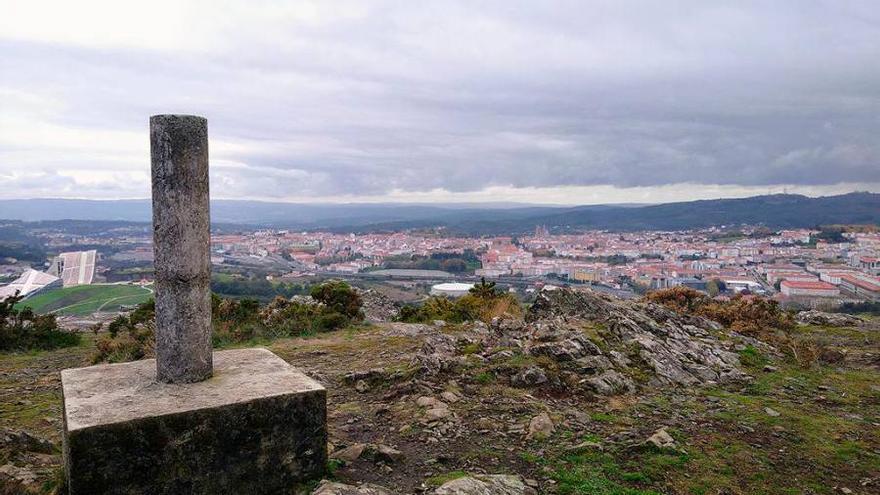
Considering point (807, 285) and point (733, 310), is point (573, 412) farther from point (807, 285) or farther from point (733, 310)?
point (807, 285)

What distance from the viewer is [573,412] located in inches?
261

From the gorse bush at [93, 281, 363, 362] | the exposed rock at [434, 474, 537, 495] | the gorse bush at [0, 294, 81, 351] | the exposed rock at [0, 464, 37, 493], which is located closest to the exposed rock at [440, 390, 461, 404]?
the exposed rock at [434, 474, 537, 495]

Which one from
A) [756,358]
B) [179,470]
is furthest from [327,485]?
[756,358]

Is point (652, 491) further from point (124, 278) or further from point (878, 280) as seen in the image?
point (124, 278)

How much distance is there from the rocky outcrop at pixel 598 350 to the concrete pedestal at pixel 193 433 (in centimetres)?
307

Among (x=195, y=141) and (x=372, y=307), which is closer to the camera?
(x=195, y=141)

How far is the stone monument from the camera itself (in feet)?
13.9

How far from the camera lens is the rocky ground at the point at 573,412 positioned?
16.6 ft

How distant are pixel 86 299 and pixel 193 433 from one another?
30390 mm

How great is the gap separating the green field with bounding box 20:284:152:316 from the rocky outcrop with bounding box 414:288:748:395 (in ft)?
74.3

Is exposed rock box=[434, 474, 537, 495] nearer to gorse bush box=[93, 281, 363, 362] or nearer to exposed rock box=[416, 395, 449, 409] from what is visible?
exposed rock box=[416, 395, 449, 409]

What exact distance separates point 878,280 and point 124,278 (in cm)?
5057

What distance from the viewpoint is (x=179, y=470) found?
14.4 ft

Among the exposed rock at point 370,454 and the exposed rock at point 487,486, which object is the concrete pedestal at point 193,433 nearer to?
the exposed rock at point 370,454
